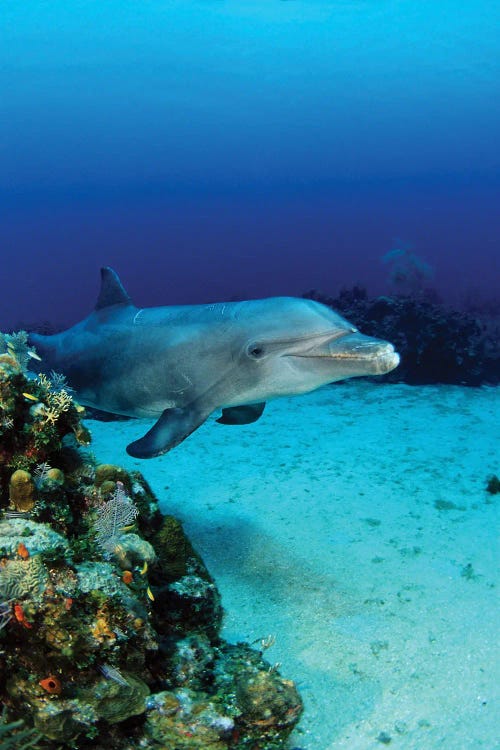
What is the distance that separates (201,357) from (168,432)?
0.78 meters

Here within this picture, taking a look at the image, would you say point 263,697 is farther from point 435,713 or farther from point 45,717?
point 435,713

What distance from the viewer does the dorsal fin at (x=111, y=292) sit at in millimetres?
6199

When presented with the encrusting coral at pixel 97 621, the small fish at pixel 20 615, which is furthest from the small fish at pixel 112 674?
the small fish at pixel 20 615

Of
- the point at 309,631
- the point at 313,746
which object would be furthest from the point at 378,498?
the point at 313,746

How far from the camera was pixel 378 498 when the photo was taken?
284 inches

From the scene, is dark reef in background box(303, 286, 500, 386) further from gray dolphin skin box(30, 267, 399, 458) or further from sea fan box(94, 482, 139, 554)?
sea fan box(94, 482, 139, 554)

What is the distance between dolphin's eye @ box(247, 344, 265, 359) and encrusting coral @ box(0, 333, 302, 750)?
1503mm

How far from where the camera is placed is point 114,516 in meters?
3.57

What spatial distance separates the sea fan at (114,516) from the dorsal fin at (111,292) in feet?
9.80

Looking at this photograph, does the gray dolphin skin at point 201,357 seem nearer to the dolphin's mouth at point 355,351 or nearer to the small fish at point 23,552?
the dolphin's mouth at point 355,351

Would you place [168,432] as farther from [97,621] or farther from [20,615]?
[20,615]

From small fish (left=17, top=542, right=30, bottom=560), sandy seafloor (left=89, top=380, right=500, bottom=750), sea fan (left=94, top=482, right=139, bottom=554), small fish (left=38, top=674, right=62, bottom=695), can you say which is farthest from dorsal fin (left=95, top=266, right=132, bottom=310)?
A: small fish (left=38, top=674, right=62, bottom=695)

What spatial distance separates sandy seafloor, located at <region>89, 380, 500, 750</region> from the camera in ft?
12.8

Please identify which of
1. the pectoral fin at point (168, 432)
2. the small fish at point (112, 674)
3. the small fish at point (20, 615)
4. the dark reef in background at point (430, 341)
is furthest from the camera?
the dark reef in background at point (430, 341)
